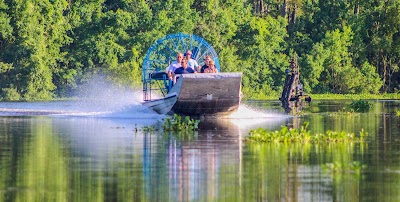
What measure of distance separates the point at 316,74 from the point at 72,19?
1617 cm

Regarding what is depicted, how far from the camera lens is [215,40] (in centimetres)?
6756

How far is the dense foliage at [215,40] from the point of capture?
205 feet

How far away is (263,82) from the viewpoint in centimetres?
7100

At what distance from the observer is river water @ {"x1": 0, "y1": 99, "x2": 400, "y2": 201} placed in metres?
16.0

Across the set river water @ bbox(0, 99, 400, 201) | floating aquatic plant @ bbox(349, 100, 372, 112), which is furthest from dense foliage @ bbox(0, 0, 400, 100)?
river water @ bbox(0, 99, 400, 201)

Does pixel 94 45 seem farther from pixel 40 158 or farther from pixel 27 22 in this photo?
pixel 40 158

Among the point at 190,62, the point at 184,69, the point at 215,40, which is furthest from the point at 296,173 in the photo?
the point at 215,40

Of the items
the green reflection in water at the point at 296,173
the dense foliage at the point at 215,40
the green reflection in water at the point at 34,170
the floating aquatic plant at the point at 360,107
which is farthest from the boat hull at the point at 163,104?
the dense foliage at the point at 215,40

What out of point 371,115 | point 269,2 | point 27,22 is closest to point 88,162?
point 371,115

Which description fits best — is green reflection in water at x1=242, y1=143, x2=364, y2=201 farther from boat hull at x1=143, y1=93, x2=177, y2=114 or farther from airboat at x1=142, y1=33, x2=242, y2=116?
boat hull at x1=143, y1=93, x2=177, y2=114

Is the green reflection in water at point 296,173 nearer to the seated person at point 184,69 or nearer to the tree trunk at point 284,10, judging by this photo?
the seated person at point 184,69

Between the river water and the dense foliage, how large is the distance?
32722 millimetres

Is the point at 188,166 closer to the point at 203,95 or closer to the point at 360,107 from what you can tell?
the point at 203,95

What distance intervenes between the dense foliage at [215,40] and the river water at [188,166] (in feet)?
107
